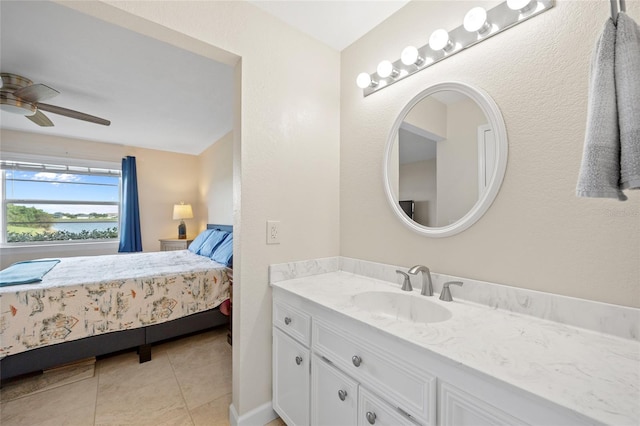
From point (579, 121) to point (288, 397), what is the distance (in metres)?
1.74

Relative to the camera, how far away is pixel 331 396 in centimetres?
111

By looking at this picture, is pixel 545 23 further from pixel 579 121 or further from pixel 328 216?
pixel 328 216

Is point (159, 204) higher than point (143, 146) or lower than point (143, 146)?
lower

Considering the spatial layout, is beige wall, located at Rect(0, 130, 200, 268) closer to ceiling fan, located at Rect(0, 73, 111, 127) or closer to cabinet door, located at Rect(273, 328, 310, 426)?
ceiling fan, located at Rect(0, 73, 111, 127)

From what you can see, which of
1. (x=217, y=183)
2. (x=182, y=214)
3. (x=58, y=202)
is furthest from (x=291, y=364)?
(x=58, y=202)

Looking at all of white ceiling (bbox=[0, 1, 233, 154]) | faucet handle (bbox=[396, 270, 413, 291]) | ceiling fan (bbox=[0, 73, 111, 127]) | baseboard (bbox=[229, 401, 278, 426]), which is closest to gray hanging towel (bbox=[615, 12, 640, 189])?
faucet handle (bbox=[396, 270, 413, 291])

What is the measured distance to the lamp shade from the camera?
4.61 m

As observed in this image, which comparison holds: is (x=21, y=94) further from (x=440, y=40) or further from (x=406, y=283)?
(x=406, y=283)

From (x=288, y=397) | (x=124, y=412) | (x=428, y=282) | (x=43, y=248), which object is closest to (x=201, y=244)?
(x=124, y=412)

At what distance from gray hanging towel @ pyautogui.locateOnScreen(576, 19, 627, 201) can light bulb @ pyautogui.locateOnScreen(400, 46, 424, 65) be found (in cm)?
78

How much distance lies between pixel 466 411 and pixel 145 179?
5.32 m

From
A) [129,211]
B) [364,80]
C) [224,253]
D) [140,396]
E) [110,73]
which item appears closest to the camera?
[364,80]

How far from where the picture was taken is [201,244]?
3.58 meters

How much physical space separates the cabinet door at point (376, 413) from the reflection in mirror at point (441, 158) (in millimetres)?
820
